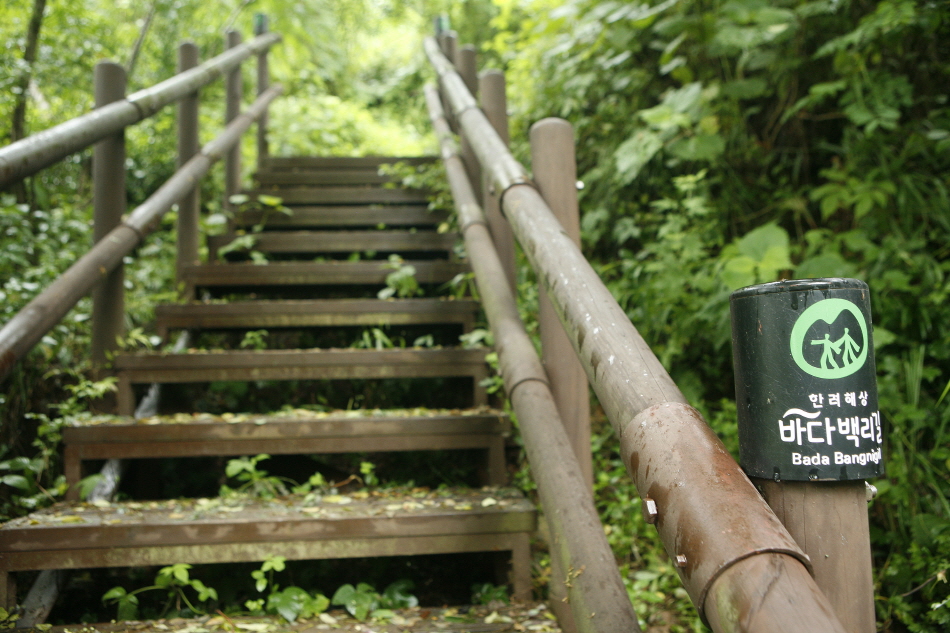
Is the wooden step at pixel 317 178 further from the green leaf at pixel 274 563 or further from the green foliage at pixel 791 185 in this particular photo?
the green leaf at pixel 274 563

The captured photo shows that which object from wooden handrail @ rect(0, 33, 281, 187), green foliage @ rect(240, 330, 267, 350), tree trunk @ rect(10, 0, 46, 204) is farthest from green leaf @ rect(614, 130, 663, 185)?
tree trunk @ rect(10, 0, 46, 204)

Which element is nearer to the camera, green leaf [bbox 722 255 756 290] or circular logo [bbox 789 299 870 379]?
circular logo [bbox 789 299 870 379]

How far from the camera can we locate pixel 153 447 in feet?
6.63

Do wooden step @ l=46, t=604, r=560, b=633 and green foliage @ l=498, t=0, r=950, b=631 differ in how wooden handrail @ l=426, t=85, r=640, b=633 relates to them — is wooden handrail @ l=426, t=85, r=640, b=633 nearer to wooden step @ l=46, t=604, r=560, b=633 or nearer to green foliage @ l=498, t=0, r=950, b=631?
wooden step @ l=46, t=604, r=560, b=633

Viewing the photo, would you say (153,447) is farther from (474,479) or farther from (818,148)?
(818,148)

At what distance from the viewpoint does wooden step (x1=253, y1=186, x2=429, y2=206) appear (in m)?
4.11

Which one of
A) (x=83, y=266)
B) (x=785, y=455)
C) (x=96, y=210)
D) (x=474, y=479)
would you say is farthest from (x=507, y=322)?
(x=96, y=210)

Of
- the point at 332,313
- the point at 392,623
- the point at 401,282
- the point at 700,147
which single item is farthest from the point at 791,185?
the point at 392,623

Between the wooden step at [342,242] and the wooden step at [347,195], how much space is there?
710mm

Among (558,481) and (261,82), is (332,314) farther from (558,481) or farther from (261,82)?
(261,82)

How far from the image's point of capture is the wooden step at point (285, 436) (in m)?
1.99

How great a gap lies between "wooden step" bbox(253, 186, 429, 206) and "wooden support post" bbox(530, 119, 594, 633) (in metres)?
2.41

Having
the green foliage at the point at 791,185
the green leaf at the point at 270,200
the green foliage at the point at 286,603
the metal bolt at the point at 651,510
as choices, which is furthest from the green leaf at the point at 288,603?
the green leaf at the point at 270,200

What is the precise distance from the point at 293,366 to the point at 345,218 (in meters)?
1.63
